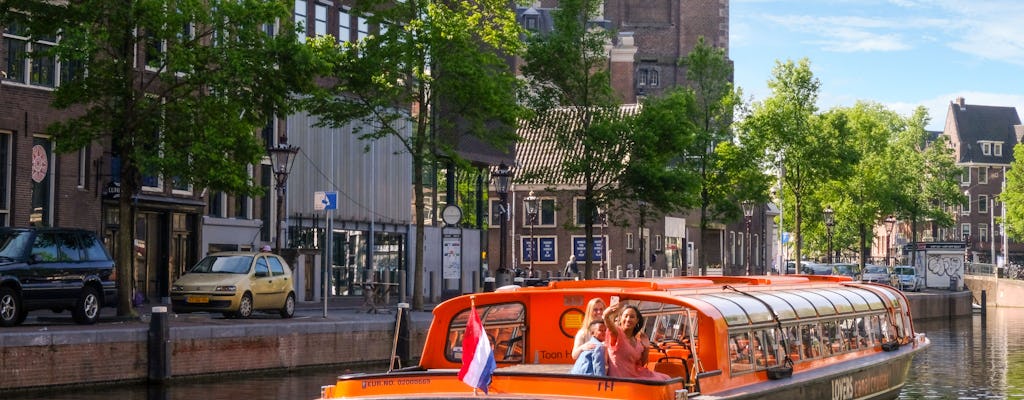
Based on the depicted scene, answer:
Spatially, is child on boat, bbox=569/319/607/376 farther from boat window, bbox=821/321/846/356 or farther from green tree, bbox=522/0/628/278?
green tree, bbox=522/0/628/278

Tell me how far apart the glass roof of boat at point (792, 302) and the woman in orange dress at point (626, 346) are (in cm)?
140

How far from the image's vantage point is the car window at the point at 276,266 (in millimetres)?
35906

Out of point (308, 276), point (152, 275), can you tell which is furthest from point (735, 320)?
point (308, 276)

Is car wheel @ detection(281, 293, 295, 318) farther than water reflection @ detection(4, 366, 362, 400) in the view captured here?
Yes

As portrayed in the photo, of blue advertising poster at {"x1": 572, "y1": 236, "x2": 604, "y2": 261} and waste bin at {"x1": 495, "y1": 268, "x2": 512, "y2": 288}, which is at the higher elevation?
blue advertising poster at {"x1": 572, "y1": 236, "x2": 604, "y2": 261}

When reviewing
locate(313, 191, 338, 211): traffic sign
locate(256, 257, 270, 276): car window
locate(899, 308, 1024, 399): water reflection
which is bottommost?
Answer: locate(899, 308, 1024, 399): water reflection

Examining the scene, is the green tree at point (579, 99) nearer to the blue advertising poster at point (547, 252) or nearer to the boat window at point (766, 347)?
the blue advertising poster at point (547, 252)

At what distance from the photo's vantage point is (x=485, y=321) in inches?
679

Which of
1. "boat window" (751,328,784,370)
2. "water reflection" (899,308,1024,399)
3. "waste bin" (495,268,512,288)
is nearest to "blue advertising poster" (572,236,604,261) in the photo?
"water reflection" (899,308,1024,399)

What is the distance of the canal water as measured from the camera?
25109 millimetres

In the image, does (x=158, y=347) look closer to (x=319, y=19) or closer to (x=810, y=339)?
(x=810, y=339)

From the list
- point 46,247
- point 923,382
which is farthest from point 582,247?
point 46,247

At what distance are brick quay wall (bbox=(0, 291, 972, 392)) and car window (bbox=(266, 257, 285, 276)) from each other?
1.30 m

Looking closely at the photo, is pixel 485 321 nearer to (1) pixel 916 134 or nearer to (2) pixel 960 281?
(2) pixel 960 281
